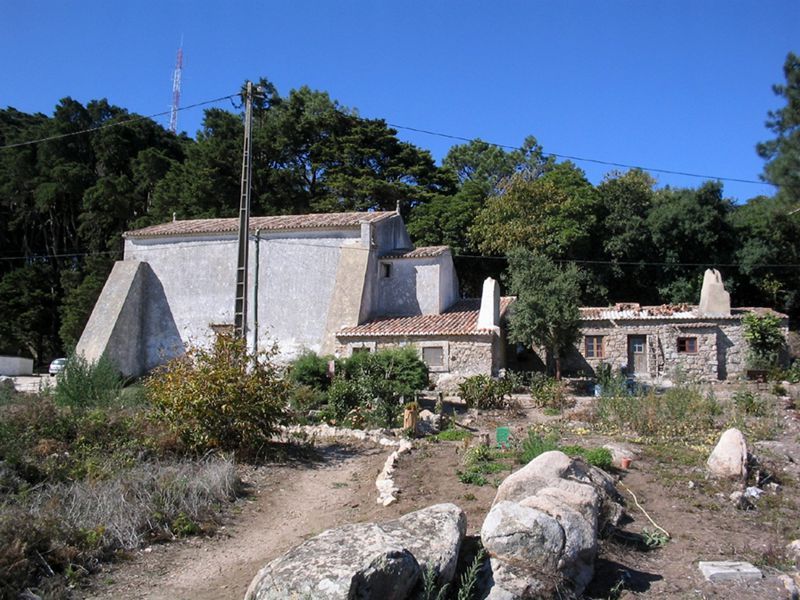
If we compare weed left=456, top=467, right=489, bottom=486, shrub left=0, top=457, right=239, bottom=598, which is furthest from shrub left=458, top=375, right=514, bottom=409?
shrub left=0, top=457, right=239, bottom=598

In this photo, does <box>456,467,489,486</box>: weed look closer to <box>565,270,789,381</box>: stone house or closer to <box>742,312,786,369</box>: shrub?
<box>565,270,789,381</box>: stone house

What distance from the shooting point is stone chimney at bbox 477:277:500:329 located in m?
23.3

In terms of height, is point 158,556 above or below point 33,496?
below

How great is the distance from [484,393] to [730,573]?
11788mm

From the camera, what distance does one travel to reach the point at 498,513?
656 cm

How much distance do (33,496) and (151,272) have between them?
21812mm

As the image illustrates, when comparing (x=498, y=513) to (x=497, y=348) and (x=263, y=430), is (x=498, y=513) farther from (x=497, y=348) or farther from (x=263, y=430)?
(x=497, y=348)

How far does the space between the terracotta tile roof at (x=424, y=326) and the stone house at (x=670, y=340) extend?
13.0 feet

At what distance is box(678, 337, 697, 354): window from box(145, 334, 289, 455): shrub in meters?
18.5

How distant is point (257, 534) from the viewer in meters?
8.30

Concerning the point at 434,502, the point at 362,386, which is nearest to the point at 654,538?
the point at 434,502

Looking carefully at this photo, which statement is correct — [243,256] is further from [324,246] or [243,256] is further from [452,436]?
[324,246]

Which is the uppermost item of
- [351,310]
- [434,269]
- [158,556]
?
[434,269]

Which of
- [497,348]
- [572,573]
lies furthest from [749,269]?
[572,573]
